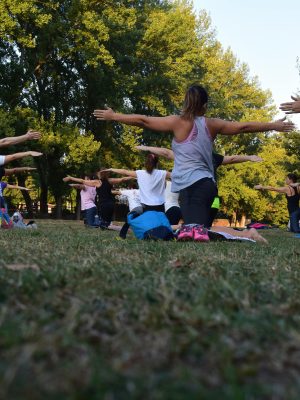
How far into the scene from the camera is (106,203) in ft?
54.7

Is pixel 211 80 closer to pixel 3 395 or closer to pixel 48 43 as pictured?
pixel 48 43

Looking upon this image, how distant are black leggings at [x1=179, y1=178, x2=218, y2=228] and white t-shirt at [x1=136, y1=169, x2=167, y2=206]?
375 centimetres

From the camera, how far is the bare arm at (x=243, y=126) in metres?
7.12

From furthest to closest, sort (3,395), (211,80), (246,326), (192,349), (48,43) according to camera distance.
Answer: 1. (211,80)
2. (48,43)
3. (246,326)
4. (192,349)
5. (3,395)

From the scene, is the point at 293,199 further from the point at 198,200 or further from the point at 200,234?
the point at 200,234

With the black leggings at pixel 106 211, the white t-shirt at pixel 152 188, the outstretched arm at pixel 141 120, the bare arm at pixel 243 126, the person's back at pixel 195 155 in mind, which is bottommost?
the black leggings at pixel 106 211

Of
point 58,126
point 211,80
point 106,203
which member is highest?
point 211,80

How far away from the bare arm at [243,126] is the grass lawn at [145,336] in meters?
4.33

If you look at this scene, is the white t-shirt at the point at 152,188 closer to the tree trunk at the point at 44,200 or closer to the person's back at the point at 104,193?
the person's back at the point at 104,193

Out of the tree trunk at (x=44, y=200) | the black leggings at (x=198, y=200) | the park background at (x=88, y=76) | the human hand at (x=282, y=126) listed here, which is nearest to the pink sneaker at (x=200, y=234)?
the black leggings at (x=198, y=200)

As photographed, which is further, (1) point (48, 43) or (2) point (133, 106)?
(2) point (133, 106)

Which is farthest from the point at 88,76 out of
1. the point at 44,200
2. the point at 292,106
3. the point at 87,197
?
the point at 292,106

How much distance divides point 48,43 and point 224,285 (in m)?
28.9

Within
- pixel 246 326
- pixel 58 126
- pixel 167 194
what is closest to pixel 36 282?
pixel 246 326
